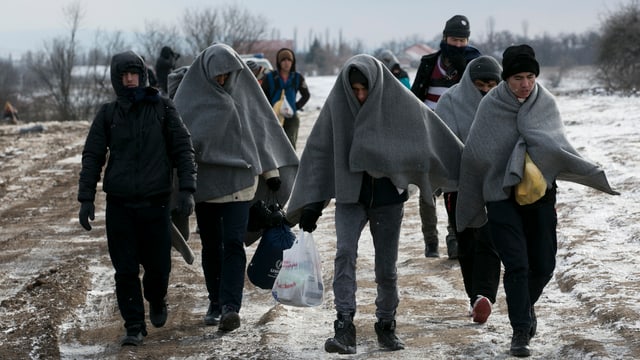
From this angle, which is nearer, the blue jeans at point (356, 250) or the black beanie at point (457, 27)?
the blue jeans at point (356, 250)

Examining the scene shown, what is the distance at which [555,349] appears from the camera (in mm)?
6746

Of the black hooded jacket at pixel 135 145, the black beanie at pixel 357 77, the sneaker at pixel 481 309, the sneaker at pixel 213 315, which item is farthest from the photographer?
the sneaker at pixel 213 315

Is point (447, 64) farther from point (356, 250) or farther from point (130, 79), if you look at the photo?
point (130, 79)

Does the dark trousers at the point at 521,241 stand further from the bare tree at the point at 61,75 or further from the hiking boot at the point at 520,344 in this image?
the bare tree at the point at 61,75

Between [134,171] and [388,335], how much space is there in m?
1.90

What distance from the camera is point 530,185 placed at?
21.4 ft

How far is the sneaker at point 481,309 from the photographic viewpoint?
24.4 feet

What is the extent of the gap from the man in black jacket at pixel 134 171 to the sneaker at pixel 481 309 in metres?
1.98

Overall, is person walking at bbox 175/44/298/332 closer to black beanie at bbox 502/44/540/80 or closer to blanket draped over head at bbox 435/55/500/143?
blanket draped over head at bbox 435/55/500/143

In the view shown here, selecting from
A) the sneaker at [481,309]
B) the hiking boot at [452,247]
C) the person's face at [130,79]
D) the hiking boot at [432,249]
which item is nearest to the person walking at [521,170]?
the sneaker at [481,309]

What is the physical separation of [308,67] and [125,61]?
504 ft

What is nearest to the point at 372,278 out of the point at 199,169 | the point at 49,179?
the point at 199,169

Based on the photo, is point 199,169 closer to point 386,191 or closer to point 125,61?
point 125,61

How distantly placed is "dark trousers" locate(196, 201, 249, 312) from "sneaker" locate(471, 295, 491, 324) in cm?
160
